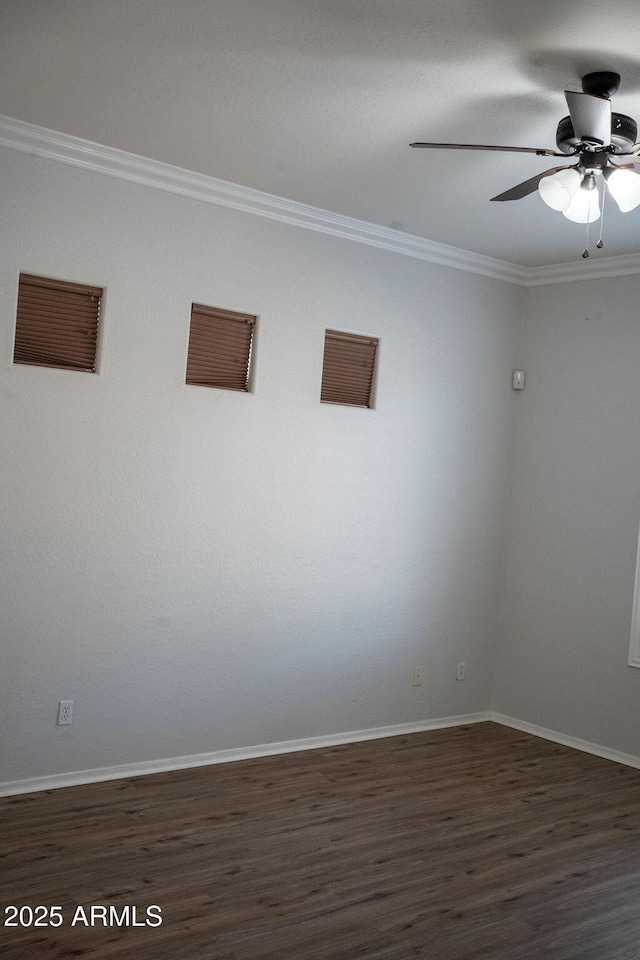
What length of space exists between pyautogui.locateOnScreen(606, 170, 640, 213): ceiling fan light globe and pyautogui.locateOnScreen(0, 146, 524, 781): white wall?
210 centimetres

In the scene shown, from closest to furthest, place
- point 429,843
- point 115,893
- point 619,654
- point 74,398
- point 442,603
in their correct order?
1. point 115,893
2. point 429,843
3. point 74,398
4. point 619,654
5. point 442,603

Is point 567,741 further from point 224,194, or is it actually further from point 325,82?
point 325,82

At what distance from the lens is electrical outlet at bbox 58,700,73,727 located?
13.1ft

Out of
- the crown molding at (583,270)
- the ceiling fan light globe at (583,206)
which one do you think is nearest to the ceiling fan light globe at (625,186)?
the ceiling fan light globe at (583,206)

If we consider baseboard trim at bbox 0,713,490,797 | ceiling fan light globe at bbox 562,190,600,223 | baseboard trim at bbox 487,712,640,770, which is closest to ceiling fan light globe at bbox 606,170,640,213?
ceiling fan light globe at bbox 562,190,600,223

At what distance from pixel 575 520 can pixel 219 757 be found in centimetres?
251

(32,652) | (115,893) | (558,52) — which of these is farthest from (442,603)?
(558,52)

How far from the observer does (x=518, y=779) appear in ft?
15.3

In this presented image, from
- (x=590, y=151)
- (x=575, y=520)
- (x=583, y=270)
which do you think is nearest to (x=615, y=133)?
(x=590, y=151)

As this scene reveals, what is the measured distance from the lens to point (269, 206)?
14.9 ft

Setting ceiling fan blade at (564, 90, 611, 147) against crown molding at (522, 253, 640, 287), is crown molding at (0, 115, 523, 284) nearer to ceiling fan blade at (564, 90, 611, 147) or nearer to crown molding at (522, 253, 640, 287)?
crown molding at (522, 253, 640, 287)

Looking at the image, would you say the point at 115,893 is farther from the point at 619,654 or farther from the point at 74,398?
→ the point at 619,654

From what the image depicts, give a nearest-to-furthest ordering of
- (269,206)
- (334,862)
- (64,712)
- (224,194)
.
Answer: (334,862) < (64,712) < (224,194) < (269,206)

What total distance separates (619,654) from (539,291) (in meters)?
2.29
